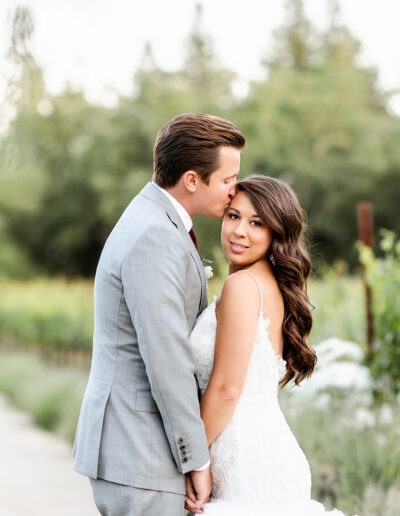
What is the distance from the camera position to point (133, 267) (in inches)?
88.0

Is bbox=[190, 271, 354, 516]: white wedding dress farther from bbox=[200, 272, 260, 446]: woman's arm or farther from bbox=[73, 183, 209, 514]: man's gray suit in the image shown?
bbox=[73, 183, 209, 514]: man's gray suit

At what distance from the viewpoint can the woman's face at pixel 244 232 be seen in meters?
2.61

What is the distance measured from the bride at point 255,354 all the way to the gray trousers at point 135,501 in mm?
120

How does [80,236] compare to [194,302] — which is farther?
[80,236]

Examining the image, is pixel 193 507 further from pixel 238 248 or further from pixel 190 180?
pixel 190 180

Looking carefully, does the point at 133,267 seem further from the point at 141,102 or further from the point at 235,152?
the point at 141,102

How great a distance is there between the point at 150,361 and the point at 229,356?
1.06 ft

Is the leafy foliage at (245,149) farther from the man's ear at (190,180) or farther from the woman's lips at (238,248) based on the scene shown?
the man's ear at (190,180)

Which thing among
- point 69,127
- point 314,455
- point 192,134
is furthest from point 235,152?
point 69,127

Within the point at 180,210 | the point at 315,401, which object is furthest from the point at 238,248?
the point at 315,401

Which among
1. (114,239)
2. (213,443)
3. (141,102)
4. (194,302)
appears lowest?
(213,443)

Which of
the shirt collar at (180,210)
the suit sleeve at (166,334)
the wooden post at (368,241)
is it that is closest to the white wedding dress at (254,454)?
the suit sleeve at (166,334)

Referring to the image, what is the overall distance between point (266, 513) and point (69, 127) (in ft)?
108

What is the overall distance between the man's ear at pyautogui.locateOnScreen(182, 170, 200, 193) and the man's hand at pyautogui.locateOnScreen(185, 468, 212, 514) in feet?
3.20
